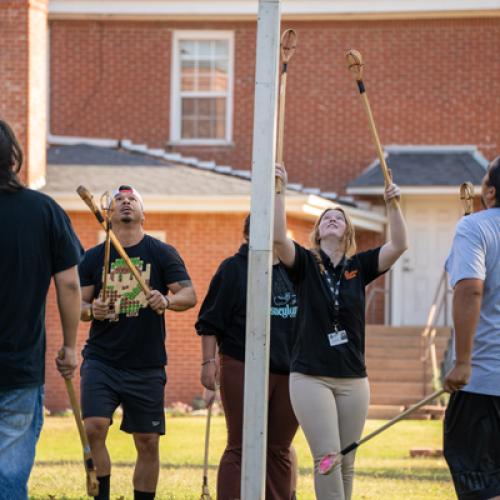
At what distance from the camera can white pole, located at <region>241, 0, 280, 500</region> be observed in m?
6.57

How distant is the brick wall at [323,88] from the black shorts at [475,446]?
→ 57.3 ft

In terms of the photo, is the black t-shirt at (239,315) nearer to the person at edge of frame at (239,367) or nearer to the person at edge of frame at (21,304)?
the person at edge of frame at (239,367)

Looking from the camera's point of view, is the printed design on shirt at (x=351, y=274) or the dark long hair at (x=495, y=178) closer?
the dark long hair at (x=495, y=178)

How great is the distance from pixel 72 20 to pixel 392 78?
5792mm

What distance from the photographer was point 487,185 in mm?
6703

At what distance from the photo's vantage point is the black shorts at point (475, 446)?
641 centimetres

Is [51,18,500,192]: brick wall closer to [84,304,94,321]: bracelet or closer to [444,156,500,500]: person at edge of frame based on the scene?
[84,304,94,321]: bracelet

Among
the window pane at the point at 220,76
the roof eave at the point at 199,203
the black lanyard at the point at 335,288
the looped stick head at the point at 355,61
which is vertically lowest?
the roof eave at the point at 199,203

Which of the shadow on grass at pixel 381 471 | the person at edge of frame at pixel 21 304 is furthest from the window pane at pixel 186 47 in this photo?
the person at edge of frame at pixel 21 304

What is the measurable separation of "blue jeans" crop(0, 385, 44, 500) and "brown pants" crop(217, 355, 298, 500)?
2804mm

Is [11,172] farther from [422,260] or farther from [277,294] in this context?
[422,260]

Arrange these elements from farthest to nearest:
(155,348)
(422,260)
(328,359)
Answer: (422,260) < (155,348) < (328,359)

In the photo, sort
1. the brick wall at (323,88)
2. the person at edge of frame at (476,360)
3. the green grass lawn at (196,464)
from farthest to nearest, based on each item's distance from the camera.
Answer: the brick wall at (323,88), the green grass lawn at (196,464), the person at edge of frame at (476,360)

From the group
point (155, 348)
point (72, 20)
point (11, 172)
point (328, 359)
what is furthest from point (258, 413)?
point (72, 20)
